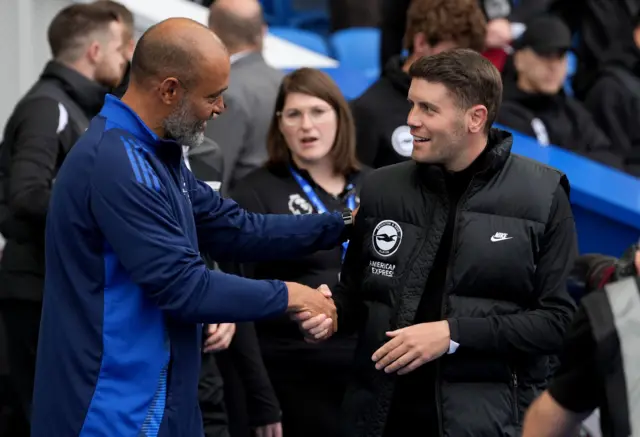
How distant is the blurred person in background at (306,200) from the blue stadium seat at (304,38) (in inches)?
182

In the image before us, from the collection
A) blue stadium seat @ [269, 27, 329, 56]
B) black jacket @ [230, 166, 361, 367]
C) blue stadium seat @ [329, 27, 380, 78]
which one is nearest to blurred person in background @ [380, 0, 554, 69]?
blue stadium seat @ [329, 27, 380, 78]

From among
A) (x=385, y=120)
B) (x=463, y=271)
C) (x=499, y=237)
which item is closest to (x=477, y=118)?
(x=499, y=237)

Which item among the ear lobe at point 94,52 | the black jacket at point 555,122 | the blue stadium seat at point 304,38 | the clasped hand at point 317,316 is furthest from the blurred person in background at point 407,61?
the blue stadium seat at point 304,38

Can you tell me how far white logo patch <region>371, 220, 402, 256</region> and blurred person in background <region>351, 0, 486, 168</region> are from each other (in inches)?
65.6

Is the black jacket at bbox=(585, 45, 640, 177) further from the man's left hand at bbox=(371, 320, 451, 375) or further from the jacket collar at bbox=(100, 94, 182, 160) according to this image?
the jacket collar at bbox=(100, 94, 182, 160)


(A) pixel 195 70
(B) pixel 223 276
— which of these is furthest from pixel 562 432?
(A) pixel 195 70

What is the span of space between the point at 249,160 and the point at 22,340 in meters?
1.32

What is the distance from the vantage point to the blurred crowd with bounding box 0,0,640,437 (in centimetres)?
490

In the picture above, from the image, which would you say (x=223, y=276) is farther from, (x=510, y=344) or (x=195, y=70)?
(x=510, y=344)

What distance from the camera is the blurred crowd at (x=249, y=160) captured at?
16.1 ft

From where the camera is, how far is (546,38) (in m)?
7.40

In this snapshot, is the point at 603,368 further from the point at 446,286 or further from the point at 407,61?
the point at 407,61

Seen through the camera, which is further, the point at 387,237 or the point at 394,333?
the point at 387,237

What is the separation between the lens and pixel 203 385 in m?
4.85
